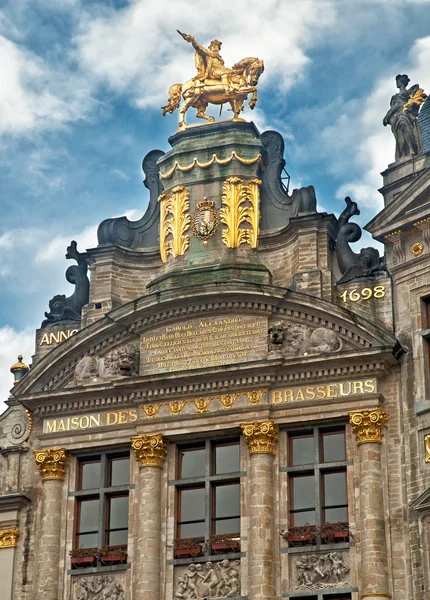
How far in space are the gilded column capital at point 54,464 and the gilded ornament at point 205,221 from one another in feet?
19.4

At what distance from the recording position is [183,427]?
34969 mm

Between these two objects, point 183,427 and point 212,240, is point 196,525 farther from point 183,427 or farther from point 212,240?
point 212,240

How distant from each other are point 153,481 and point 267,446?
8.84ft

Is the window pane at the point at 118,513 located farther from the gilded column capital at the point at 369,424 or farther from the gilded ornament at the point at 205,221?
the gilded ornament at the point at 205,221

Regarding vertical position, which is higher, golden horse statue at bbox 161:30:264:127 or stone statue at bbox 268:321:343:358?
golden horse statue at bbox 161:30:264:127

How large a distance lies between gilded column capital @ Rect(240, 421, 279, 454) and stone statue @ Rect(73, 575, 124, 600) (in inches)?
163

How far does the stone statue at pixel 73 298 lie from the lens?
37.8 meters

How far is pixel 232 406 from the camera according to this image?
34750 mm

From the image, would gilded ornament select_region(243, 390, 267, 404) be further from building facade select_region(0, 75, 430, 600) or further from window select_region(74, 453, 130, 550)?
window select_region(74, 453, 130, 550)

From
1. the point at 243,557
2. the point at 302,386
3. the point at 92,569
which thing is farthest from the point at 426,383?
the point at 92,569

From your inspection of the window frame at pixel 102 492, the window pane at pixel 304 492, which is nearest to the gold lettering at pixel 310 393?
the window pane at pixel 304 492

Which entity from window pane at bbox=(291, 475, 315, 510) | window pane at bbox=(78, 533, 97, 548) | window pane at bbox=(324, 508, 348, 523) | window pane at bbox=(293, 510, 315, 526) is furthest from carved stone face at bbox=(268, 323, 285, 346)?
window pane at bbox=(78, 533, 97, 548)

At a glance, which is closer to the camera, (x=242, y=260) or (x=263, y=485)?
(x=263, y=485)

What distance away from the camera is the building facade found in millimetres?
33188
